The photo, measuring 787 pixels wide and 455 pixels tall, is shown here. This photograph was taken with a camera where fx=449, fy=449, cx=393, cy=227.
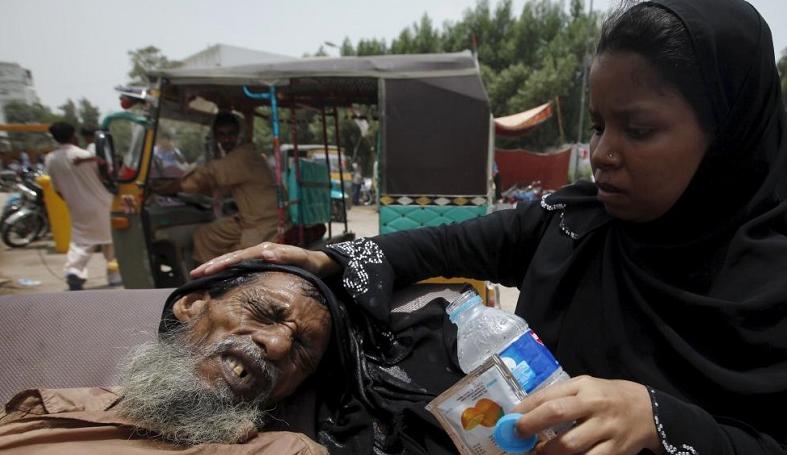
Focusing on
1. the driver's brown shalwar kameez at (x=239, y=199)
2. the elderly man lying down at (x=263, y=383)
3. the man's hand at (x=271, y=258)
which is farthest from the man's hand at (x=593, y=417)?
the driver's brown shalwar kameez at (x=239, y=199)

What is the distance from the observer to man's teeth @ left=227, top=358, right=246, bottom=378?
139 centimetres

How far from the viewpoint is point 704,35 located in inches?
39.4

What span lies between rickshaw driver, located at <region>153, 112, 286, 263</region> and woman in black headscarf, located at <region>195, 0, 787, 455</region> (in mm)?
4075

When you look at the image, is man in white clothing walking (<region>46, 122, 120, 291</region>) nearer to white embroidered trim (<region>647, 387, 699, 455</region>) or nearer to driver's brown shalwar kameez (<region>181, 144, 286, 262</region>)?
driver's brown shalwar kameez (<region>181, 144, 286, 262</region>)

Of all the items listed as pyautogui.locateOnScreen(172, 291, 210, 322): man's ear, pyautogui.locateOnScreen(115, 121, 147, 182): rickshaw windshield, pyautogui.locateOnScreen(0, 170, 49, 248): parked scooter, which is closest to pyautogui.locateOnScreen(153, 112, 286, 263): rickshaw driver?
pyautogui.locateOnScreen(115, 121, 147, 182): rickshaw windshield

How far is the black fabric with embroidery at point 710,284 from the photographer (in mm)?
902

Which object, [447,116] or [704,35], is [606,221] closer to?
[704,35]

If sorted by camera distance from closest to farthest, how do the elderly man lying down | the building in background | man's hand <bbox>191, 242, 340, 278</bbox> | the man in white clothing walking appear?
the elderly man lying down < man's hand <bbox>191, 242, 340, 278</bbox> < the man in white clothing walking < the building in background

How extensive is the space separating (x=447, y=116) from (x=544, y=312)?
3.11m

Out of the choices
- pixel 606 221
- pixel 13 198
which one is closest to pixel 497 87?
pixel 13 198

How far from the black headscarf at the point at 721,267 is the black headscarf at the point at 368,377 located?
1.77 ft

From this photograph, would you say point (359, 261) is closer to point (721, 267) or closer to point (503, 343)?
point (503, 343)

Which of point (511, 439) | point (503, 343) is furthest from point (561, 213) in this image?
point (511, 439)

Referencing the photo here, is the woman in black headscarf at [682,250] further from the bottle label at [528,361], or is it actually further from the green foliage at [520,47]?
the green foliage at [520,47]
